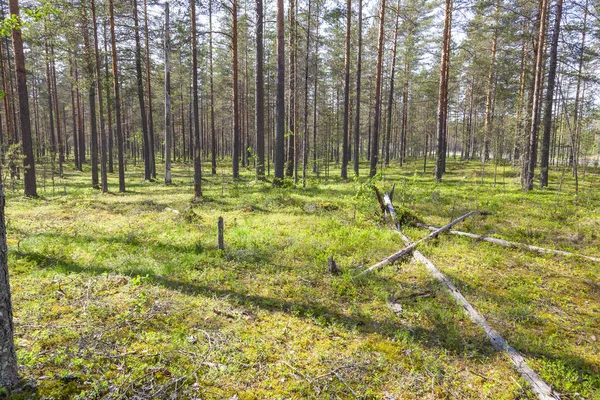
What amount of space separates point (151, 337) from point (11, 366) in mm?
1466

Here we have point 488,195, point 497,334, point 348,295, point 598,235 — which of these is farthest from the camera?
point 488,195

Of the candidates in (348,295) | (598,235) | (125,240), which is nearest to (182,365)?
(348,295)

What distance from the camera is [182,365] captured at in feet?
12.7

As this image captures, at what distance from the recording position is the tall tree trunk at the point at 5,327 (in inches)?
111

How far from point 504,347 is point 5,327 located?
5.80 m

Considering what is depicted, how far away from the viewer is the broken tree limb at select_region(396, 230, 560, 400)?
3637 mm

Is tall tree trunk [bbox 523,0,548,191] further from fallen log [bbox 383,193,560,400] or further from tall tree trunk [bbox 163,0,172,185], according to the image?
tall tree trunk [bbox 163,0,172,185]

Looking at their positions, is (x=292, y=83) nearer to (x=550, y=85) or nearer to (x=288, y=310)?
(x=550, y=85)

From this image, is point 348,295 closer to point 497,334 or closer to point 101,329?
point 497,334

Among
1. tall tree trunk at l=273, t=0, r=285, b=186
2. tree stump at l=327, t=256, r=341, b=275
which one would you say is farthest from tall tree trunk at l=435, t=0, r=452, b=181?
tree stump at l=327, t=256, r=341, b=275

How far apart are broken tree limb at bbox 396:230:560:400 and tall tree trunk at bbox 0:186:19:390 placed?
5.50 meters

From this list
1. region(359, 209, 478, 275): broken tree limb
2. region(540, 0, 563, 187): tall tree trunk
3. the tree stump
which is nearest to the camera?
the tree stump

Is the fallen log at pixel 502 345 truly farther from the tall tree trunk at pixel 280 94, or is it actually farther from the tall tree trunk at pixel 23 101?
the tall tree trunk at pixel 23 101

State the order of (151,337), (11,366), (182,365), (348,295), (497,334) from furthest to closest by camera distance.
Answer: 1. (348,295)
2. (497,334)
3. (151,337)
4. (182,365)
5. (11,366)
